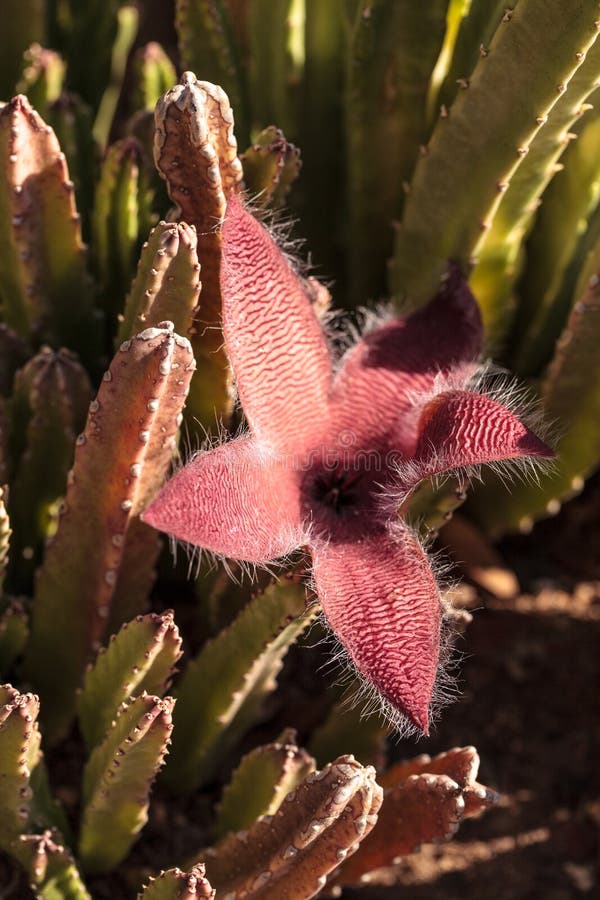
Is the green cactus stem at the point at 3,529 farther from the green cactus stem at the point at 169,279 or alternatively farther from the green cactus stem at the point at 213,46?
the green cactus stem at the point at 213,46

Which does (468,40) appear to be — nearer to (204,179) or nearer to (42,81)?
(204,179)

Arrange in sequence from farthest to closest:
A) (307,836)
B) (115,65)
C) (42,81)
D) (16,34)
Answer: (115,65) < (16,34) < (42,81) < (307,836)

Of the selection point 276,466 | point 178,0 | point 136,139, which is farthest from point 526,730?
point 178,0

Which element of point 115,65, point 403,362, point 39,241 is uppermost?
point 115,65

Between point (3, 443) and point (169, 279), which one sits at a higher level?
point (169, 279)

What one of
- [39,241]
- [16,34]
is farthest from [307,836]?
[16,34]

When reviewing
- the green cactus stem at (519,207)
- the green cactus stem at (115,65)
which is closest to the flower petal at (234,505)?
the green cactus stem at (519,207)

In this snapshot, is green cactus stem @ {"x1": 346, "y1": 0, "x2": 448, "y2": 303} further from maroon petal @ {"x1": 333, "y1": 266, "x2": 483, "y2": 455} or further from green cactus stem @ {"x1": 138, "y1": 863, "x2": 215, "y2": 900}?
green cactus stem @ {"x1": 138, "y1": 863, "x2": 215, "y2": 900}
